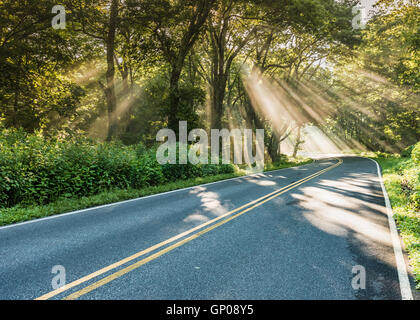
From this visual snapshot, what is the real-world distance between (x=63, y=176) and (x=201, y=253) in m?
6.19

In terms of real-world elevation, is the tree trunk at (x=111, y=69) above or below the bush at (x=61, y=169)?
above

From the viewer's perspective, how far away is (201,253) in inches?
177

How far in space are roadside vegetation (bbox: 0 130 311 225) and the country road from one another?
1.05 meters

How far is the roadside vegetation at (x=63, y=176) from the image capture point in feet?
22.8

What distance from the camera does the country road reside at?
3.36 m

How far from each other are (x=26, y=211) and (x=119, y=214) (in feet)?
7.85

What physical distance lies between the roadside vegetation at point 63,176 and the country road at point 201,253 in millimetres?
1049

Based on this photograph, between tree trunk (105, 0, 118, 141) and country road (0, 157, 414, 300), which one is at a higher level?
tree trunk (105, 0, 118, 141)

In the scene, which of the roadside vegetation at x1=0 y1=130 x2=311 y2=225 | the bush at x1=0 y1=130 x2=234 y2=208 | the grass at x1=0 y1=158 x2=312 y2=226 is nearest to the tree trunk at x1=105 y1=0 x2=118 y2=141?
the bush at x1=0 y1=130 x2=234 y2=208

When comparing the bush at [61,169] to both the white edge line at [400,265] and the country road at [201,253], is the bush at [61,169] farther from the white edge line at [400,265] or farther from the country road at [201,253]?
the white edge line at [400,265]

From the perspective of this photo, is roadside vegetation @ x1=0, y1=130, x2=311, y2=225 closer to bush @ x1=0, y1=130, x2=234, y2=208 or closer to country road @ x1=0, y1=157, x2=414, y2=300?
bush @ x1=0, y1=130, x2=234, y2=208

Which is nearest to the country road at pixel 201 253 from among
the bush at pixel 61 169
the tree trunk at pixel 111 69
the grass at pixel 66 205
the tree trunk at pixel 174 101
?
the grass at pixel 66 205

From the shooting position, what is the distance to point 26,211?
6492 mm

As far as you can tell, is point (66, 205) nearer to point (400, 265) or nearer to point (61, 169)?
point (61, 169)
